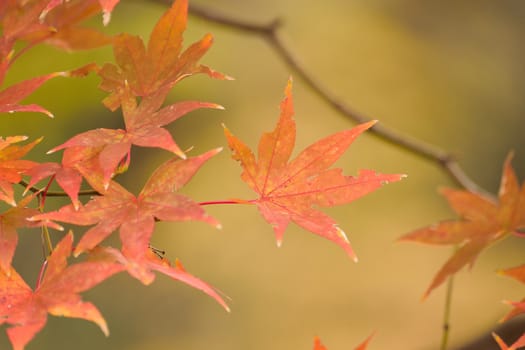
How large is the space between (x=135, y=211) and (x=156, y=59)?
0.17m

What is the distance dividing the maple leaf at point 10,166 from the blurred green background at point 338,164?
2042 mm

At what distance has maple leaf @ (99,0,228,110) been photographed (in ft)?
2.25

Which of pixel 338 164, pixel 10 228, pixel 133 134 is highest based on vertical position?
pixel 133 134

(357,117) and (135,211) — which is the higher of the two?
(357,117)

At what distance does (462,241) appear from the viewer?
78 centimetres

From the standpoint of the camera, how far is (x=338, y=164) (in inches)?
121

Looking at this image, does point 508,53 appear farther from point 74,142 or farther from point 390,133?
point 74,142

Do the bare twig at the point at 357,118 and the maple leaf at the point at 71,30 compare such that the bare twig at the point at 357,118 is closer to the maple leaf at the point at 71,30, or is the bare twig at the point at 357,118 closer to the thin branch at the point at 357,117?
the thin branch at the point at 357,117

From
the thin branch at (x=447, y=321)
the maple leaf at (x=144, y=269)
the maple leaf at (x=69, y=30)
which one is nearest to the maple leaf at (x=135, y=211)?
the maple leaf at (x=144, y=269)

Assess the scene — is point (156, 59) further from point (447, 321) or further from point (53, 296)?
point (447, 321)

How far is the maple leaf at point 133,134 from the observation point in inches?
23.8

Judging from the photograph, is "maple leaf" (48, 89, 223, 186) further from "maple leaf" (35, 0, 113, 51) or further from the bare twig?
the bare twig

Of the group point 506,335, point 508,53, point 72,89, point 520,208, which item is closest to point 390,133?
point 506,335

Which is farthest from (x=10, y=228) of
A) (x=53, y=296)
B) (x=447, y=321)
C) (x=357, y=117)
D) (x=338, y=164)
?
(x=338, y=164)
